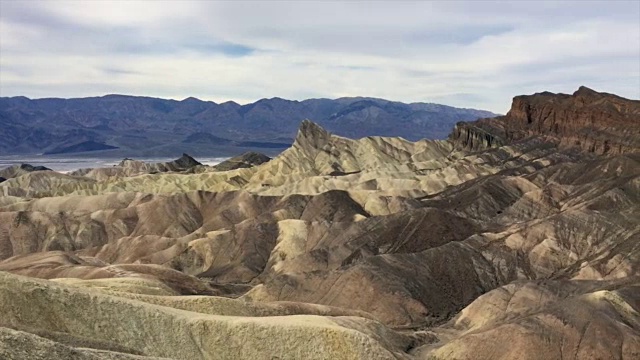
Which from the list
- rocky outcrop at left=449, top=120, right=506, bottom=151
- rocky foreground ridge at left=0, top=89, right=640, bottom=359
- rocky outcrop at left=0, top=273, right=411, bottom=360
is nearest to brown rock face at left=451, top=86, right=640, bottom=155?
rocky outcrop at left=449, top=120, right=506, bottom=151

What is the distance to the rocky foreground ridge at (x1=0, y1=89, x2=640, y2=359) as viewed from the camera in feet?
151

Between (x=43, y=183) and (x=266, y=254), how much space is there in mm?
118560

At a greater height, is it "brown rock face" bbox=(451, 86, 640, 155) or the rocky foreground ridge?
"brown rock face" bbox=(451, 86, 640, 155)

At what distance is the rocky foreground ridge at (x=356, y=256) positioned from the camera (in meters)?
46.1

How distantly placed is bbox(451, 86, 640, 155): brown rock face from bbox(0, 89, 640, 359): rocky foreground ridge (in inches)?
26.0

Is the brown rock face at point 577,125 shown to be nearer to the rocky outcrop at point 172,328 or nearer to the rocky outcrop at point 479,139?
the rocky outcrop at point 479,139

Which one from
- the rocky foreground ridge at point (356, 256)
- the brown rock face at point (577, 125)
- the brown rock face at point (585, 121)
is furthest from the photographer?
the brown rock face at point (577, 125)

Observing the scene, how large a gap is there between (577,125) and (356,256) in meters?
104

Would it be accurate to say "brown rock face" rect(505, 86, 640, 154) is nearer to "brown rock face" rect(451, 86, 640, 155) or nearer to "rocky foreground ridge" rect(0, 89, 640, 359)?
"brown rock face" rect(451, 86, 640, 155)

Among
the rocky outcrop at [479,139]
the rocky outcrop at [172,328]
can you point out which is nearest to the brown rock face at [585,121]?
the rocky outcrop at [479,139]

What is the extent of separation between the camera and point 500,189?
132m

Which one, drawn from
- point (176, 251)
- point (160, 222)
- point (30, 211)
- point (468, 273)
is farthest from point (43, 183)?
point (468, 273)

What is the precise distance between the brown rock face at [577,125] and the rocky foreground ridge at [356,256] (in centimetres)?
66

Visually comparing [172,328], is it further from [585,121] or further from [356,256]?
[585,121]
